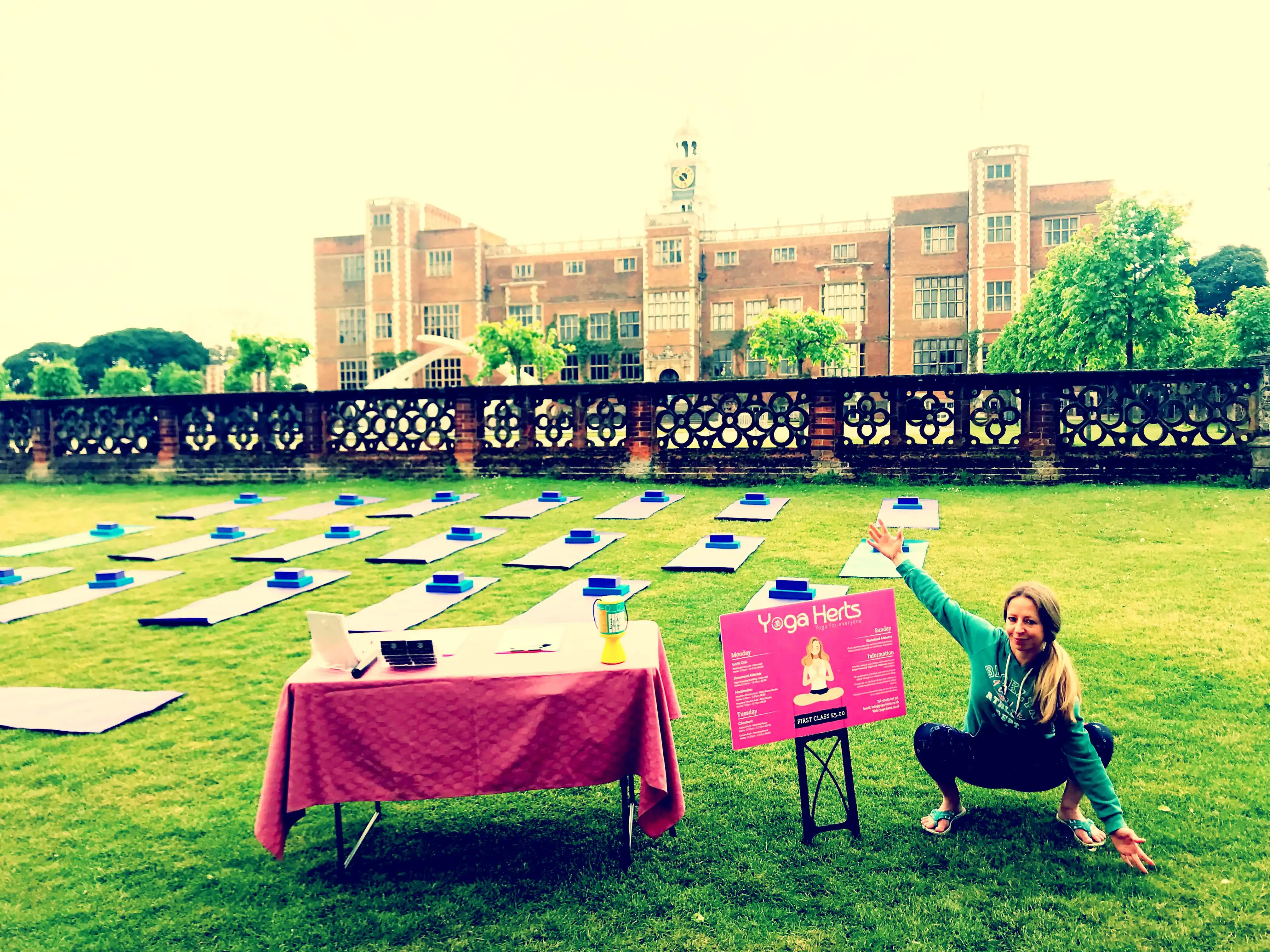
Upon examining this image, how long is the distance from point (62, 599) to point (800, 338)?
40210 mm

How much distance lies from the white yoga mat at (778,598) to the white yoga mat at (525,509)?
4991 millimetres

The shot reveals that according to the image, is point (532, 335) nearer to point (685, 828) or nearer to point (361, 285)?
point (361, 285)

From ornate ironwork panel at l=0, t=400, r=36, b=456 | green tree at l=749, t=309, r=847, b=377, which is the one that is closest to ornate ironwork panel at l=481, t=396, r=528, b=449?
ornate ironwork panel at l=0, t=400, r=36, b=456

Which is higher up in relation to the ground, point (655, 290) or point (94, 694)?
Result: point (655, 290)

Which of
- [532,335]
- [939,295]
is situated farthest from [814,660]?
[939,295]

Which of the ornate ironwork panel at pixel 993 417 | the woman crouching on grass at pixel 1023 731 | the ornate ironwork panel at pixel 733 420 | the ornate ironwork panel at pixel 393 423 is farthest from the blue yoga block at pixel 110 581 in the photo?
the ornate ironwork panel at pixel 993 417

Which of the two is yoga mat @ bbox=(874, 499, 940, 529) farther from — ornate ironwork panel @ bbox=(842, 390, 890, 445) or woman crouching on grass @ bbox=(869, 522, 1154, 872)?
woman crouching on grass @ bbox=(869, 522, 1154, 872)

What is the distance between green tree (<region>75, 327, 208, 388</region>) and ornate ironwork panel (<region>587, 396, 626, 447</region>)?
84198 mm

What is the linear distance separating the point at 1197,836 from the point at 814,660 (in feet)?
5.61

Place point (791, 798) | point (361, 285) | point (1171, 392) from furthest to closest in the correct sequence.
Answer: point (361, 285) → point (1171, 392) → point (791, 798)

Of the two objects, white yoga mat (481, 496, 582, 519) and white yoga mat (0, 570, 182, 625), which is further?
white yoga mat (481, 496, 582, 519)

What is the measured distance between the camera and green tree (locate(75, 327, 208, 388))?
87125mm

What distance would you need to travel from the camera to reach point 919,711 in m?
5.04

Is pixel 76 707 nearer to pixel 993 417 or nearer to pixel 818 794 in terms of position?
pixel 818 794
